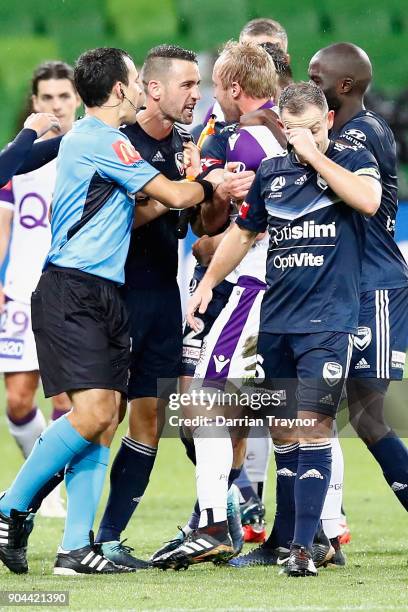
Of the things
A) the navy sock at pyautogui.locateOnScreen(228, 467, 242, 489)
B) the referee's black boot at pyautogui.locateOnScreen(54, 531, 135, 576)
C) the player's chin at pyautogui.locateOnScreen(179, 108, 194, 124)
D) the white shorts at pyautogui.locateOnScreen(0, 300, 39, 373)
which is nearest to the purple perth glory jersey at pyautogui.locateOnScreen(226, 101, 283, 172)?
the player's chin at pyautogui.locateOnScreen(179, 108, 194, 124)

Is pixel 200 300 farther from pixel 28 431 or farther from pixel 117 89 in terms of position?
pixel 28 431

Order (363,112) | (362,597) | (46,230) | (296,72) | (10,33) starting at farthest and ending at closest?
(10,33)
(296,72)
(46,230)
(363,112)
(362,597)

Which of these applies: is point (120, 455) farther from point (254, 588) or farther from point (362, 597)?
point (362, 597)

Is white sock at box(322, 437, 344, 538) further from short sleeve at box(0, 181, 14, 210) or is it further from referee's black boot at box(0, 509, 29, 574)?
short sleeve at box(0, 181, 14, 210)

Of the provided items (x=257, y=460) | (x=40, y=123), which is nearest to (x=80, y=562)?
(x=40, y=123)

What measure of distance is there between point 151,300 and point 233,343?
0.47 meters

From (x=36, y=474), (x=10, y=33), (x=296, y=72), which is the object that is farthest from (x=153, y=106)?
(x=10, y=33)

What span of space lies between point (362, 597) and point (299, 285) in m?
1.36

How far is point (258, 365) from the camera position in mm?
5340

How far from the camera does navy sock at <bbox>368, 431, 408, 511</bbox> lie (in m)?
5.61

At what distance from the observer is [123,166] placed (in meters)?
5.17

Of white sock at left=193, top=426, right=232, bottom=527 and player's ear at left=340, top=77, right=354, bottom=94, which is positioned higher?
player's ear at left=340, top=77, right=354, bottom=94

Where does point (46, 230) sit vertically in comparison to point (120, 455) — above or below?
above

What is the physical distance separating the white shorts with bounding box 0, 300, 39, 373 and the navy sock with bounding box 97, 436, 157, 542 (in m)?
2.25
